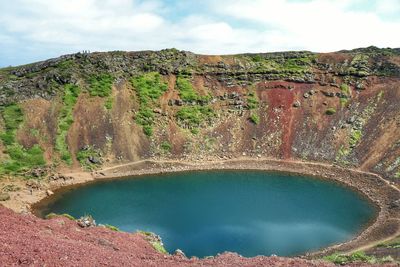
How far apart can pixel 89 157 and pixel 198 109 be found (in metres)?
28.6

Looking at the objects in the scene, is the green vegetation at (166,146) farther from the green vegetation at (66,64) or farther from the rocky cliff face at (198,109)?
the green vegetation at (66,64)

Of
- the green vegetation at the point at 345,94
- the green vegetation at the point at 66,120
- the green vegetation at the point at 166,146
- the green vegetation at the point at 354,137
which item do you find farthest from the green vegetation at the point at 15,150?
the green vegetation at the point at 345,94

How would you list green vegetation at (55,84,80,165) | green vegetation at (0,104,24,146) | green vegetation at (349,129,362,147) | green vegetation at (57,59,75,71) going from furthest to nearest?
green vegetation at (57,59,75,71) → green vegetation at (349,129,362,147) → green vegetation at (55,84,80,165) → green vegetation at (0,104,24,146)

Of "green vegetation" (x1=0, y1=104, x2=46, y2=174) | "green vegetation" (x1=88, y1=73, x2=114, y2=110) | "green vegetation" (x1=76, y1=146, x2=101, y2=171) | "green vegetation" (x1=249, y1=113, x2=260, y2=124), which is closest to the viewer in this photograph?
"green vegetation" (x1=0, y1=104, x2=46, y2=174)

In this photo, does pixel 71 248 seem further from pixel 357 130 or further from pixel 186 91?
pixel 186 91

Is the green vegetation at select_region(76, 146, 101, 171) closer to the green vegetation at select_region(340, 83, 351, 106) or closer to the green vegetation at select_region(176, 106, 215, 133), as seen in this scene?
the green vegetation at select_region(176, 106, 215, 133)

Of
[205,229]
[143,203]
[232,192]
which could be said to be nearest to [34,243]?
[205,229]

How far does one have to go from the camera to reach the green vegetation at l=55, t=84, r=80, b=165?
80.3 meters

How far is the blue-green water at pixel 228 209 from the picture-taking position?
50.4 metres

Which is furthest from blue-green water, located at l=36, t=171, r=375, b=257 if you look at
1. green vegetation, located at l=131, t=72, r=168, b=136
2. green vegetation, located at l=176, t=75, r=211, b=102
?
green vegetation, located at l=176, t=75, r=211, b=102

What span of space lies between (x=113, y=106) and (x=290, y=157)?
39.8 meters

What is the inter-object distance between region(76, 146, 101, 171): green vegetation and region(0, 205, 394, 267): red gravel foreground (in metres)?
42.6

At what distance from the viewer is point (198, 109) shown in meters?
97.4

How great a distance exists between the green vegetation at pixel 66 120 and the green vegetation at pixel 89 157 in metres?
2.05
